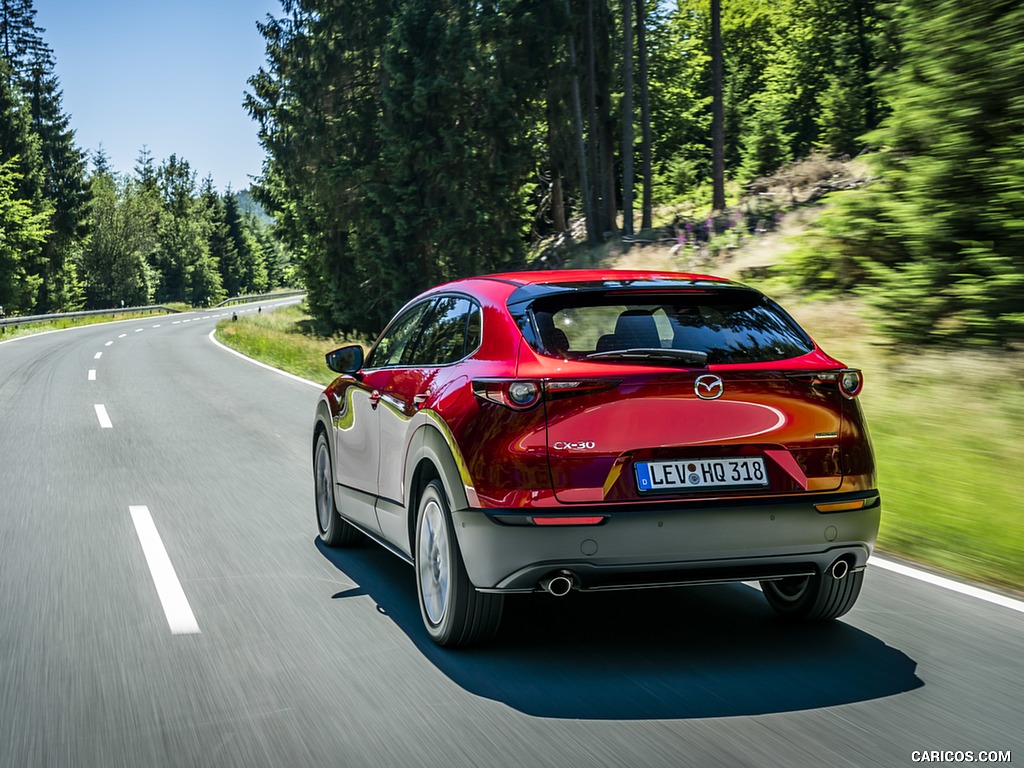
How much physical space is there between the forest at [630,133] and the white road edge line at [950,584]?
5.81 metres

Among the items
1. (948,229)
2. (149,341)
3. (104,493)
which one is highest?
(948,229)

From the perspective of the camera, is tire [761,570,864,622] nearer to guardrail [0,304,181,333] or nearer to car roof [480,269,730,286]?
car roof [480,269,730,286]

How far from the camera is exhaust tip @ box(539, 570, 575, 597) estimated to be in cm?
438

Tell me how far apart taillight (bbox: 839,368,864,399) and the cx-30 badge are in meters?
0.60

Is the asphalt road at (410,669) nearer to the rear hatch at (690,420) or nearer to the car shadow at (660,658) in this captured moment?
the car shadow at (660,658)

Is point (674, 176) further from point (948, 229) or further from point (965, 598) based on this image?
point (965, 598)

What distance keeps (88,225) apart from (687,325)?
276ft

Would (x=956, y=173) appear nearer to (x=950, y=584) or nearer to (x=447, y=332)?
(x=950, y=584)

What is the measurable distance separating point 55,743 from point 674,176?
50879 millimetres

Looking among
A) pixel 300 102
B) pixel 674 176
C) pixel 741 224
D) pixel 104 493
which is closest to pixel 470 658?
pixel 104 493

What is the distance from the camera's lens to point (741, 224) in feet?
96.5

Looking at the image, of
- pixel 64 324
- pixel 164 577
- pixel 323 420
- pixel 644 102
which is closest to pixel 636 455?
pixel 164 577

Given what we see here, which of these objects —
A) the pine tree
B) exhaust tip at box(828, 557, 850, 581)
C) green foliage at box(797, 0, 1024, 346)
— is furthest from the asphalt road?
the pine tree

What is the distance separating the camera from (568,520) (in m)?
4.31
